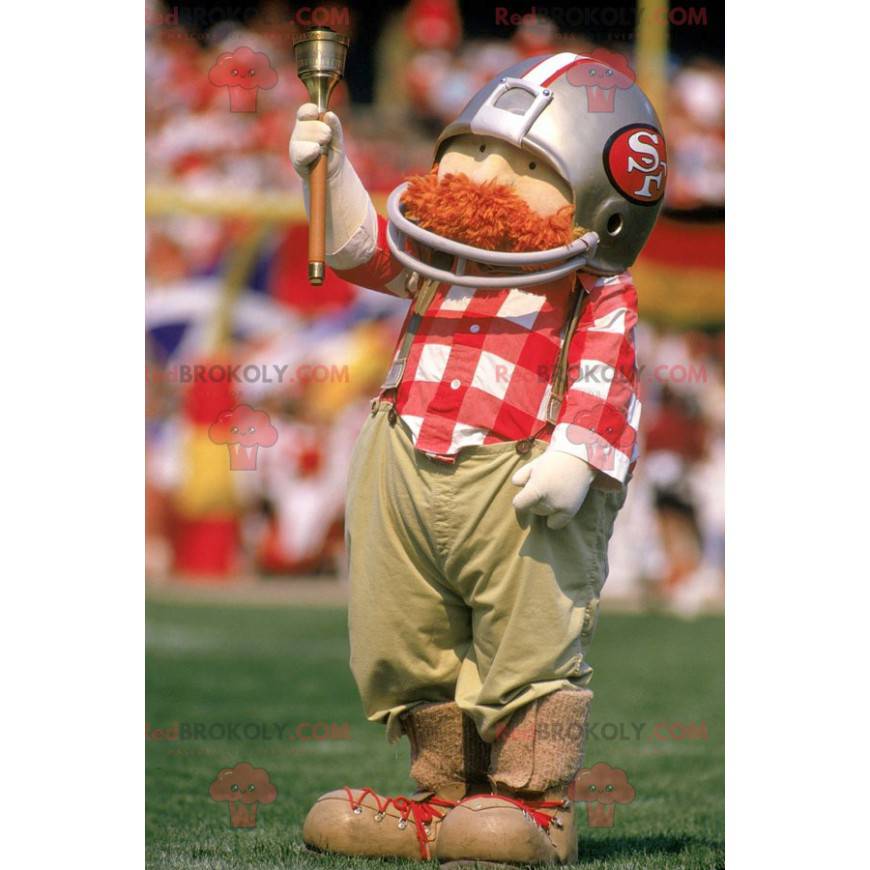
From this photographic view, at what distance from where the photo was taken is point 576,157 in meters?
2.59

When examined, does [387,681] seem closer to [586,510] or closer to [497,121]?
[586,510]

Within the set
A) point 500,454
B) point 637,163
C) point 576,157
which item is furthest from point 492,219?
point 500,454

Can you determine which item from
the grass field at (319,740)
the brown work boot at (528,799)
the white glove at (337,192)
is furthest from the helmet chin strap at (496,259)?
the grass field at (319,740)

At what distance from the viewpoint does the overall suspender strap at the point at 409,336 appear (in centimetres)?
268

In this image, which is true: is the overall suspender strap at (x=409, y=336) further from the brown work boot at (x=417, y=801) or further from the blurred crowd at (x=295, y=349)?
the blurred crowd at (x=295, y=349)

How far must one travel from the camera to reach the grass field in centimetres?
286

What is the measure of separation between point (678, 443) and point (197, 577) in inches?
114

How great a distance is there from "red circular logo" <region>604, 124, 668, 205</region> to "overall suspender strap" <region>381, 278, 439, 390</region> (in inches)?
15.4

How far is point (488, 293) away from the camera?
264 centimetres

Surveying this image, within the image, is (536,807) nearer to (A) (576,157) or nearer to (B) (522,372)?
(B) (522,372)

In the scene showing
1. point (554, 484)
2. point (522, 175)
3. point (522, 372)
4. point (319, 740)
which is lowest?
point (319, 740)

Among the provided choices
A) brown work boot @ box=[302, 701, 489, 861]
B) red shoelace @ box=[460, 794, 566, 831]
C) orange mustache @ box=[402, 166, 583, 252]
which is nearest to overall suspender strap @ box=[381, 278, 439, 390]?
orange mustache @ box=[402, 166, 583, 252]

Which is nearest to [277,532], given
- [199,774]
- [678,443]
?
[678,443]

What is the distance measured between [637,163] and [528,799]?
118 cm
